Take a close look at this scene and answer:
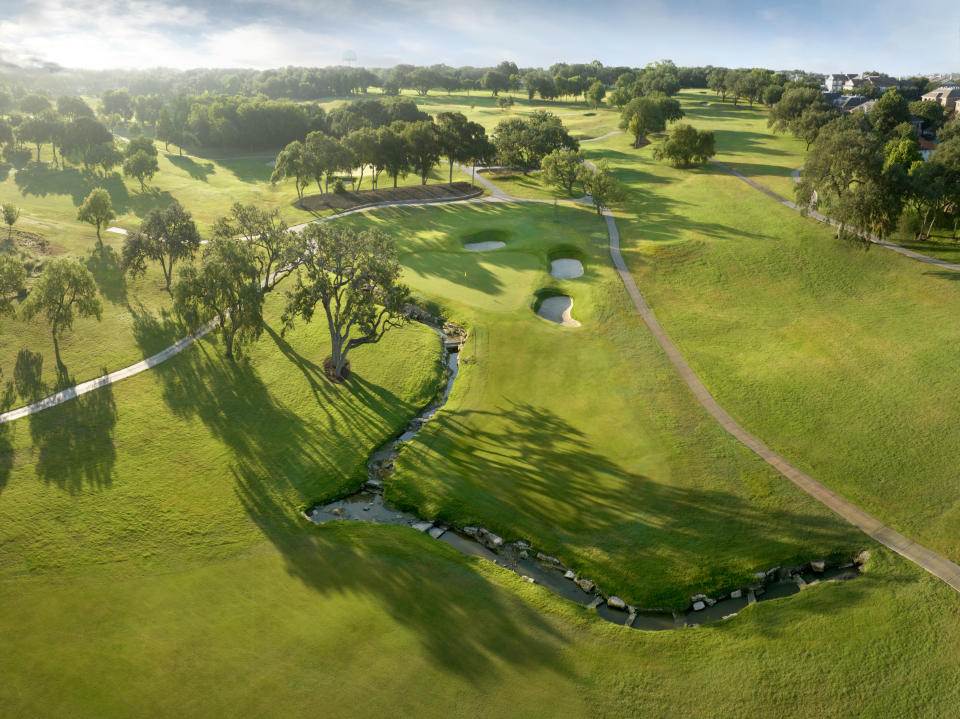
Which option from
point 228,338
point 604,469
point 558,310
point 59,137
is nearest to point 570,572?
point 604,469

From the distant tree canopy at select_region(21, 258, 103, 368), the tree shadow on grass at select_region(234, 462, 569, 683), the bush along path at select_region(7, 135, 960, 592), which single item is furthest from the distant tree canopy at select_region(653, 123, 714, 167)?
the tree shadow on grass at select_region(234, 462, 569, 683)

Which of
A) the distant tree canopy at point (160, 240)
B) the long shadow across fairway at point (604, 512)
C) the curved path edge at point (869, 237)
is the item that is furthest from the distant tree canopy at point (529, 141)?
the long shadow across fairway at point (604, 512)

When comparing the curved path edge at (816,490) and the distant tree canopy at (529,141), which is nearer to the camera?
the curved path edge at (816,490)

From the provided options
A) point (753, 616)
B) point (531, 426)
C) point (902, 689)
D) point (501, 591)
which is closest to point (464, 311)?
point (531, 426)

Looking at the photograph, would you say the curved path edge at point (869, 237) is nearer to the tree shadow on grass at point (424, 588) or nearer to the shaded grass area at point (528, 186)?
the shaded grass area at point (528, 186)

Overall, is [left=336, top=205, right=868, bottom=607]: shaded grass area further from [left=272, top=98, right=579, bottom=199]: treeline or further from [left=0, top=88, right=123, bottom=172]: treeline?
[left=0, top=88, right=123, bottom=172]: treeline

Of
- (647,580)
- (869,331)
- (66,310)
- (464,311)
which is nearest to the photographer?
(647,580)

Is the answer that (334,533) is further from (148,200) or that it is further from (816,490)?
(148,200)

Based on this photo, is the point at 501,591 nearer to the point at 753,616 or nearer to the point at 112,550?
the point at 753,616
